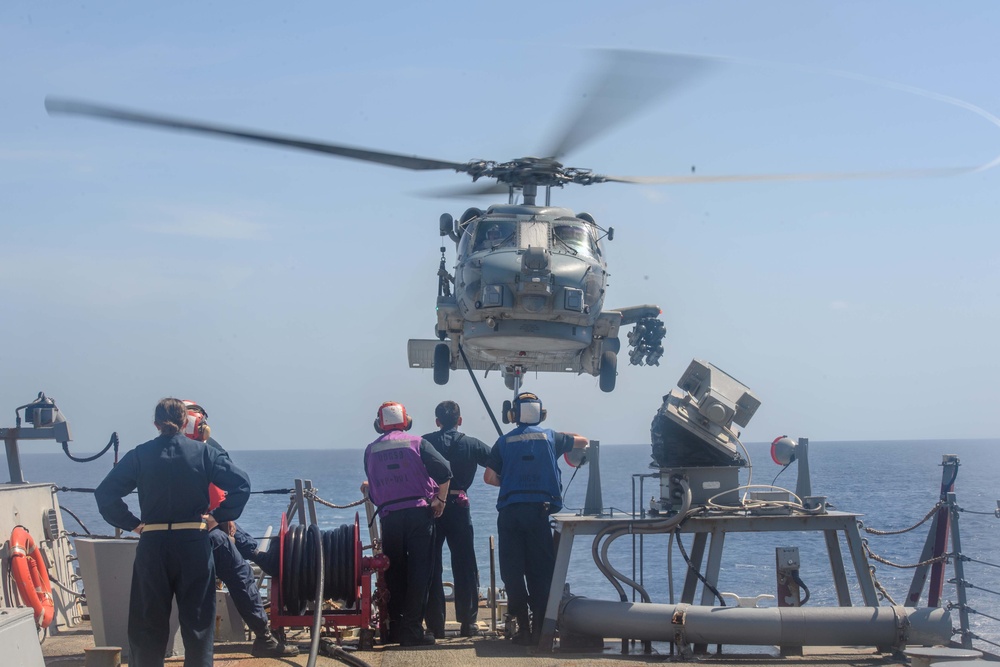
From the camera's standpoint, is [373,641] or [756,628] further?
[373,641]

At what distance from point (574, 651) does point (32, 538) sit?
4.36 meters

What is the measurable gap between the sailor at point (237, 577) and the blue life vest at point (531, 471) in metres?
1.85

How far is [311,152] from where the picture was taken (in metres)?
12.2

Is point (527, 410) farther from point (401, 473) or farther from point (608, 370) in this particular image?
point (608, 370)

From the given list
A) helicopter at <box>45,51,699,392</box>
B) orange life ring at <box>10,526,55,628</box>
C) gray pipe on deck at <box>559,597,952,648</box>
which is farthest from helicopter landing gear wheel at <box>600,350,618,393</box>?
orange life ring at <box>10,526,55,628</box>

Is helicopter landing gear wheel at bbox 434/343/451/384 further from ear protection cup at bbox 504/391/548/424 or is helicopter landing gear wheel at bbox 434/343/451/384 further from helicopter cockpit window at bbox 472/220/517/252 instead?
ear protection cup at bbox 504/391/548/424

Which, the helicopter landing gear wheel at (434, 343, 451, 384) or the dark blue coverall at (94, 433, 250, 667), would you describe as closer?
the dark blue coverall at (94, 433, 250, 667)

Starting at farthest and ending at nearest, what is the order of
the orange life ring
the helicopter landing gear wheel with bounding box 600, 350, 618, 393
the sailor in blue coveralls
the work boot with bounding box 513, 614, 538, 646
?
the helicopter landing gear wheel with bounding box 600, 350, 618, 393 → the orange life ring → the work boot with bounding box 513, 614, 538, 646 → the sailor in blue coveralls

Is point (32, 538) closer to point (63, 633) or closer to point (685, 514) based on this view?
point (63, 633)

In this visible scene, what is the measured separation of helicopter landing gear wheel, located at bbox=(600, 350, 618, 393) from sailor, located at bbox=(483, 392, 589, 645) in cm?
684

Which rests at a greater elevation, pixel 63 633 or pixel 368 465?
pixel 368 465

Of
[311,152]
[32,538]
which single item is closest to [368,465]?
[32,538]

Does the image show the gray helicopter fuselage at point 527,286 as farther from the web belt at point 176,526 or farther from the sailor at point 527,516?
the web belt at point 176,526

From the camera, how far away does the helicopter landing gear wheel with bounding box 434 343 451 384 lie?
15.1 meters
